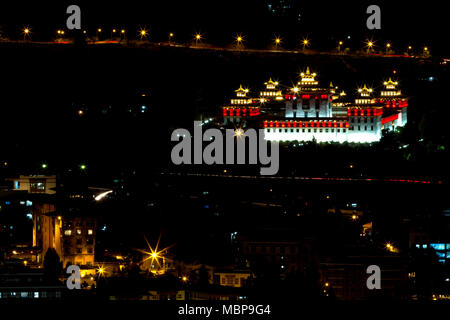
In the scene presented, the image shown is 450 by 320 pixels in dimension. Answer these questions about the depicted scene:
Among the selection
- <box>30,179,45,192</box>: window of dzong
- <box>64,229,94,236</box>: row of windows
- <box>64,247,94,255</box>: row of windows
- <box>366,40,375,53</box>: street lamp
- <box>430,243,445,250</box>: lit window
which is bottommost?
<box>430,243,445,250</box>: lit window

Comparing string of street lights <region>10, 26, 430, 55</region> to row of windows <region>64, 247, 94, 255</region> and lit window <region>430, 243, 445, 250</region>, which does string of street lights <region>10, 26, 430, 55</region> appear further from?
row of windows <region>64, 247, 94, 255</region>

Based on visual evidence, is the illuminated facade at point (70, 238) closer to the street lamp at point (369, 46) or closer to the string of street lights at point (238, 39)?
the string of street lights at point (238, 39)

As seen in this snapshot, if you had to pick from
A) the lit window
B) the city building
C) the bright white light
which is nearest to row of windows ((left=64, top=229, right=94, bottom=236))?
the bright white light

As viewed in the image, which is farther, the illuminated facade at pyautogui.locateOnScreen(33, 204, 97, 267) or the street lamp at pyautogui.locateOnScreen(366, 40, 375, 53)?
the street lamp at pyautogui.locateOnScreen(366, 40, 375, 53)

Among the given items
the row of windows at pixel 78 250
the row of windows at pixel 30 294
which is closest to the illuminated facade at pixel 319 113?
the row of windows at pixel 78 250

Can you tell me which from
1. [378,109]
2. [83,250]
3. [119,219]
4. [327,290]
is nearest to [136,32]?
[378,109]

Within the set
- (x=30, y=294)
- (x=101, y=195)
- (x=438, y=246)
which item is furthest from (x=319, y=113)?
(x=30, y=294)

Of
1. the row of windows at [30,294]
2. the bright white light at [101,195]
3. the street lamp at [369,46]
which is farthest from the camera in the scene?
the street lamp at [369,46]

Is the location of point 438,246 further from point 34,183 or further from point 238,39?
point 238,39
